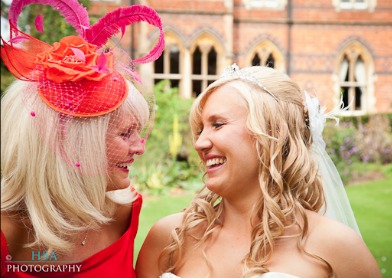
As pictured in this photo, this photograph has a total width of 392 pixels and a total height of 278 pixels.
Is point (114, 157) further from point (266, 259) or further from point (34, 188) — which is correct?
point (266, 259)

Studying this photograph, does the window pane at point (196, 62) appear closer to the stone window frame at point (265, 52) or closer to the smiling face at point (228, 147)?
the stone window frame at point (265, 52)

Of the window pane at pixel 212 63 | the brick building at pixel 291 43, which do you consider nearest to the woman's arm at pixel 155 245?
the brick building at pixel 291 43

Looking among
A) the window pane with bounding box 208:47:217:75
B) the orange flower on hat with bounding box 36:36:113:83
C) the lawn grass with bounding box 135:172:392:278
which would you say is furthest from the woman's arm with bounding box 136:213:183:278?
the window pane with bounding box 208:47:217:75

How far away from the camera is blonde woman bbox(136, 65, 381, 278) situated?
1718 mm

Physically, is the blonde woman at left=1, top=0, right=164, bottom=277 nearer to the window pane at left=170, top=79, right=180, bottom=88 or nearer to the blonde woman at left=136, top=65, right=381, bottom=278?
the blonde woman at left=136, top=65, right=381, bottom=278

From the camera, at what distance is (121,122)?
1.72 metres

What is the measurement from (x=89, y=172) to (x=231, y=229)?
0.60 m

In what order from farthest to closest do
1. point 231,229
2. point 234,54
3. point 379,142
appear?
point 234,54, point 379,142, point 231,229

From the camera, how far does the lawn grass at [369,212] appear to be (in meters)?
4.85

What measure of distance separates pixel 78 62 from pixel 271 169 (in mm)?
783

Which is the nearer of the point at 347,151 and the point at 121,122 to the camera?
the point at 121,122

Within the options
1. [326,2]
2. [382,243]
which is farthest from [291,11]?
[382,243]

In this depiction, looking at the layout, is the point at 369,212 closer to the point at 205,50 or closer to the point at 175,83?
the point at 205,50

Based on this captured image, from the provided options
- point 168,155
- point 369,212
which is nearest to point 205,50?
point 168,155
